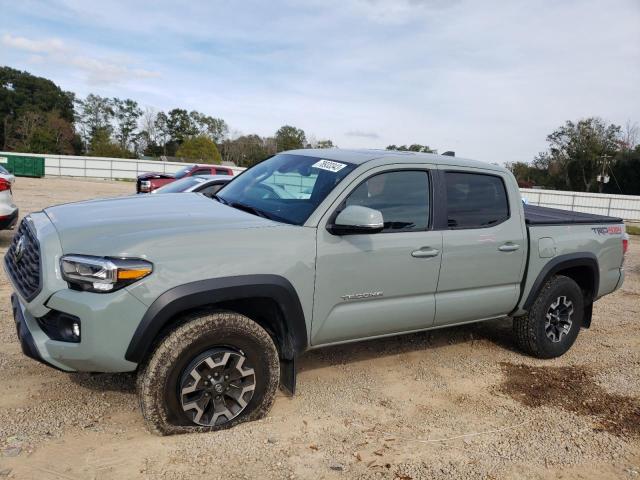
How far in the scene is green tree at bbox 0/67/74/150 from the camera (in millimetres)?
67500

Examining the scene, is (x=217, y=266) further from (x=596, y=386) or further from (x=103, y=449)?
(x=596, y=386)

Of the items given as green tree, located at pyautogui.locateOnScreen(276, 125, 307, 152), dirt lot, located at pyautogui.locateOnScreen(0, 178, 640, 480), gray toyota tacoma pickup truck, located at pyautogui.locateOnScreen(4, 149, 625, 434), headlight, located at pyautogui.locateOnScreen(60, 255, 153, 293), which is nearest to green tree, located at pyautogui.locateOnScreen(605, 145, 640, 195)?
green tree, located at pyautogui.locateOnScreen(276, 125, 307, 152)

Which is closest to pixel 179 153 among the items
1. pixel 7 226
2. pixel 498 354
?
pixel 7 226

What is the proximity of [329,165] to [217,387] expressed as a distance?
179 cm

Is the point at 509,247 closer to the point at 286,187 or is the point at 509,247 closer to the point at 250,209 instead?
the point at 286,187

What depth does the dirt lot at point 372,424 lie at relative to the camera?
9.91 feet

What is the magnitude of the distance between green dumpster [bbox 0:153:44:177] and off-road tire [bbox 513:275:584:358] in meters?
34.1

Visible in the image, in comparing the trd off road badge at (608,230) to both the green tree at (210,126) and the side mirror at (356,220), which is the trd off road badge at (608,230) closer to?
the side mirror at (356,220)

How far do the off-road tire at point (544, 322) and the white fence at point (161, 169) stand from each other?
2520 centimetres

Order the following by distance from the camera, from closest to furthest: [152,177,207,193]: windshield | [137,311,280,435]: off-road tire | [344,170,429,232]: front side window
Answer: [137,311,280,435]: off-road tire < [344,170,429,232]: front side window < [152,177,207,193]: windshield

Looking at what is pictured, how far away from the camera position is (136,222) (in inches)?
127

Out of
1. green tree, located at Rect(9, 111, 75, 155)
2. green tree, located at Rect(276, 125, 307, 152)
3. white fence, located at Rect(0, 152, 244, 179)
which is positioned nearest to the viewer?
white fence, located at Rect(0, 152, 244, 179)

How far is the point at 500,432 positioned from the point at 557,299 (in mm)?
1871

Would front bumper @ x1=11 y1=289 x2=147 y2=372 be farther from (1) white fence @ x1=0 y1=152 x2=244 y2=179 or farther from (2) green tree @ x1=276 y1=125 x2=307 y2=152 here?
(2) green tree @ x1=276 y1=125 x2=307 y2=152
